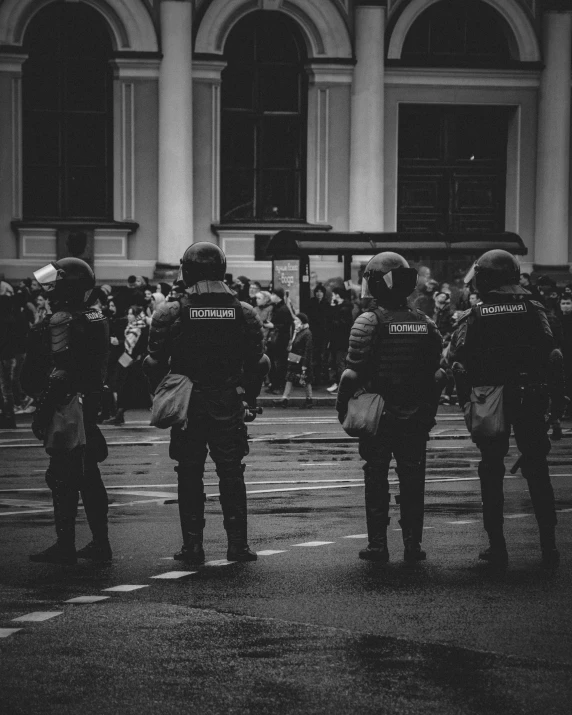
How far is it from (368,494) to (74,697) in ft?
11.0

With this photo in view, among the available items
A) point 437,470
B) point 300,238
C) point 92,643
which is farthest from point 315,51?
point 92,643

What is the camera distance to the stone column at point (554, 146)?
31.3 meters

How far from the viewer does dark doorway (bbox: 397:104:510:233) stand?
32.0 meters

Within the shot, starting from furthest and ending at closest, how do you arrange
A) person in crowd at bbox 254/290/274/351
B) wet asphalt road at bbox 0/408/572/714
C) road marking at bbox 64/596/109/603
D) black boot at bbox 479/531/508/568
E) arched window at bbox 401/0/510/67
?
arched window at bbox 401/0/510/67 → person in crowd at bbox 254/290/274/351 → black boot at bbox 479/531/508/568 → road marking at bbox 64/596/109/603 → wet asphalt road at bbox 0/408/572/714

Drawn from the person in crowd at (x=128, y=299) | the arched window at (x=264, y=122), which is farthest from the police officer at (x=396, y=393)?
the arched window at (x=264, y=122)

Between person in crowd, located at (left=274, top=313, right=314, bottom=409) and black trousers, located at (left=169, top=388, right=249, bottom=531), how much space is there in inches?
546

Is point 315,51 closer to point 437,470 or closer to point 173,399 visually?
point 437,470

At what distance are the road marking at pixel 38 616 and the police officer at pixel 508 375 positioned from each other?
2.53 m

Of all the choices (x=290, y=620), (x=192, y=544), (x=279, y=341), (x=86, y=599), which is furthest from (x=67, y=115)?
(x=290, y=620)

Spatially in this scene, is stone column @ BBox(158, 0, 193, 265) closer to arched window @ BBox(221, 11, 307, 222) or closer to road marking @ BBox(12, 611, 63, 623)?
arched window @ BBox(221, 11, 307, 222)

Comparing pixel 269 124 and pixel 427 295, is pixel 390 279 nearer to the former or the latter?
pixel 427 295

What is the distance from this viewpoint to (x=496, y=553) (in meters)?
8.55

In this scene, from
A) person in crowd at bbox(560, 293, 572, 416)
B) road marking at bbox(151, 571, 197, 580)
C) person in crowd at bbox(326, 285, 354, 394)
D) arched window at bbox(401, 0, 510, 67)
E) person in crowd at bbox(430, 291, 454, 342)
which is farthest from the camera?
arched window at bbox(401, 0, 510, 67)

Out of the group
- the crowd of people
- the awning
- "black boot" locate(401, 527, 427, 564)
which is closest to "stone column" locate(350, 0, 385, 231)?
the crowd of people
